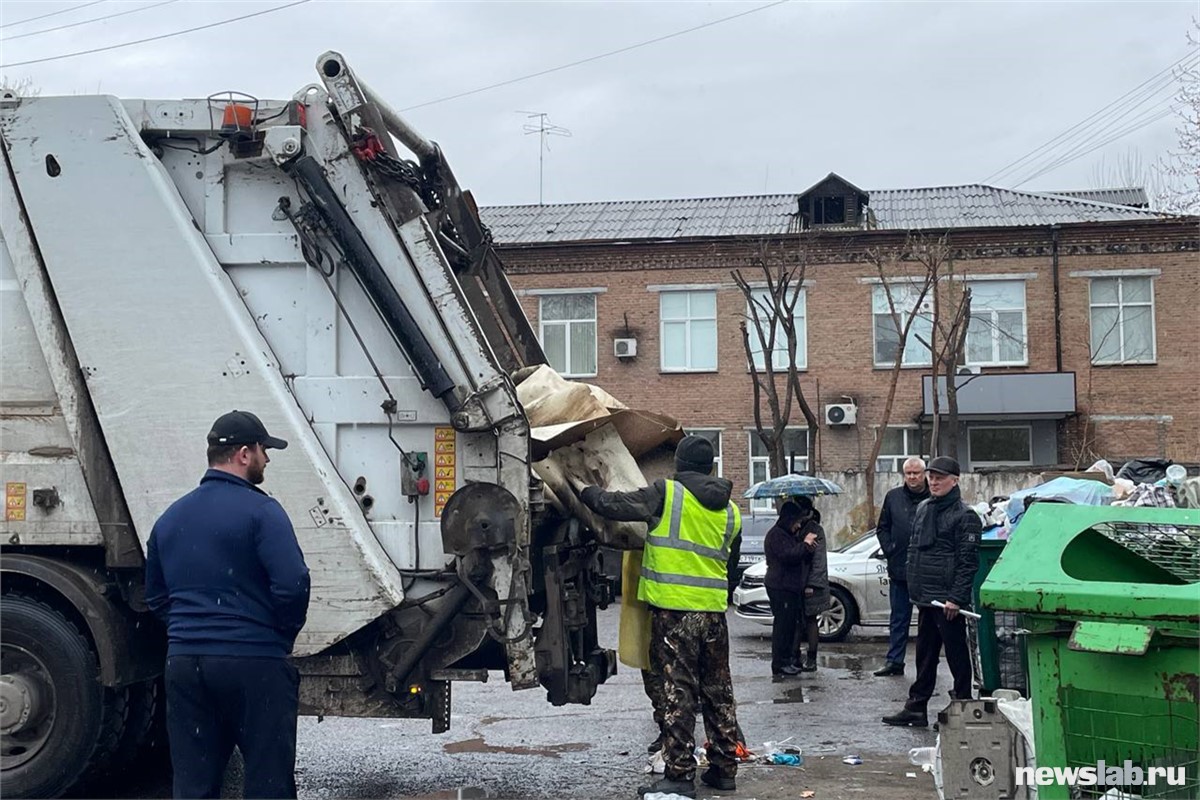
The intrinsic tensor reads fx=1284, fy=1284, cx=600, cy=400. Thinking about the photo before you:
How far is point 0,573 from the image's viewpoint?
5.58m

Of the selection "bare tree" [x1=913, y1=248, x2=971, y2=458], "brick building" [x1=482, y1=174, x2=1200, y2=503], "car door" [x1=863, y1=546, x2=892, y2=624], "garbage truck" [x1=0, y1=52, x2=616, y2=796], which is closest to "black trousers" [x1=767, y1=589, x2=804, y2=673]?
"car door" [x1=863, y1=546, x2=892, y2=624]

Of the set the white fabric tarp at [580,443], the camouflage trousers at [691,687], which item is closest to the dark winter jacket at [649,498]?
the white fabric tarp at [580,443]

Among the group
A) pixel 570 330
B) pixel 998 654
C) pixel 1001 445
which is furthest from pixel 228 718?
pixel 1001 445

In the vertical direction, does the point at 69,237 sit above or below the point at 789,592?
above

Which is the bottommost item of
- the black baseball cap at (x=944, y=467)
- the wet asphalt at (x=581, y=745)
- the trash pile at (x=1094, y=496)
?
the wet asphalt at (x=581, y=745)

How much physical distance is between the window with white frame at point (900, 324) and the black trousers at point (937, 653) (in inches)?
707

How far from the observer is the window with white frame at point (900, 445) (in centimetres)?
2592

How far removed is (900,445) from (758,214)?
Answer: 586 cm

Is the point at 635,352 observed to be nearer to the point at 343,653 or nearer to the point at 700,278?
the point at 700,278

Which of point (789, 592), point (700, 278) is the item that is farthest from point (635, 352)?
point (789, 592)

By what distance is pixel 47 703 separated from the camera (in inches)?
219

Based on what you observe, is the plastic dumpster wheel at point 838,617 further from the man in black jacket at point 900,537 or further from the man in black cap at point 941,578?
the man in black cap at point 941,578

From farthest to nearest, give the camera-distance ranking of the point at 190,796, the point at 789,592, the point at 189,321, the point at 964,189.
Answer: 1. the point at 964,189
2. the point at 789,592
3. the point at 189,321
4. the point at 190,796

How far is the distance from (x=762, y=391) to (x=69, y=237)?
844 inches
